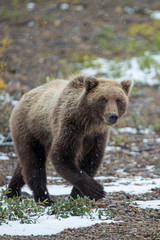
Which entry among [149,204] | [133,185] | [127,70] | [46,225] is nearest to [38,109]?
[133,185]

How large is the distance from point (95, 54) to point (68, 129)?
1106cm

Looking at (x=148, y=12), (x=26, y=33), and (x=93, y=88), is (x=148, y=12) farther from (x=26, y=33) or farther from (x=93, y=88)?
(x=93, y=88)

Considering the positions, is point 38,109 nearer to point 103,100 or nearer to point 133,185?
point 103,100

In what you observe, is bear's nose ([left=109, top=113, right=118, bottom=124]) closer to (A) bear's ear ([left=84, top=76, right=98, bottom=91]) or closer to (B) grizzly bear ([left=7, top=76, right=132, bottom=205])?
(B) grizzly bear ([left=7, top=76, right=132, bottom=205])

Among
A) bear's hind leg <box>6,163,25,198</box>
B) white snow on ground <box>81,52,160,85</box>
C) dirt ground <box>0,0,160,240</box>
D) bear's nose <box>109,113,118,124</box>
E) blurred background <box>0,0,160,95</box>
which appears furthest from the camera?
blurred background <box>0,0,160,95</box>

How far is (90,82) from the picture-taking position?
17.6 feet

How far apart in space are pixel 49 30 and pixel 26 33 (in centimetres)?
103

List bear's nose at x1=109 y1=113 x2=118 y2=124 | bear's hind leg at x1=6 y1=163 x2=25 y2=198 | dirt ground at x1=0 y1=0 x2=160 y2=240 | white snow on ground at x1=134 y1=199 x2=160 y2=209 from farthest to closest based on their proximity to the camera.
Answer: bear's hind leg at x1=6 y1=163 x2=25 y2=198 < bear's nose at x1=109 y1=113 x2=118 y2=124 < white snow on ground at x1=134 y1=199 x2=160 y2=209 < dirt ground at x1=0 y1=0 x2=160 y2=240

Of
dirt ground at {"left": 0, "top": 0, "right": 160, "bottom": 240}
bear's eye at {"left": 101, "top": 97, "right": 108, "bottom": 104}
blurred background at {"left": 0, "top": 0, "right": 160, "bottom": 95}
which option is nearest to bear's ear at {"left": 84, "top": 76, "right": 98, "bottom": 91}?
bear's eye at {"left": 101, "top": 97, "right": 108, "bottom": 104}

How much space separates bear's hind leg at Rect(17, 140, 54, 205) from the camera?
592 cm

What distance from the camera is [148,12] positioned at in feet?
62.5

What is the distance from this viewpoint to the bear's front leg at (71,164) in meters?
5.13

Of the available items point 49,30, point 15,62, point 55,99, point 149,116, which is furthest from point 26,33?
point 55,99

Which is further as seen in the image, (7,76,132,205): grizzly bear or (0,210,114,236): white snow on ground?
(7,76,132,205): grizzly bear
